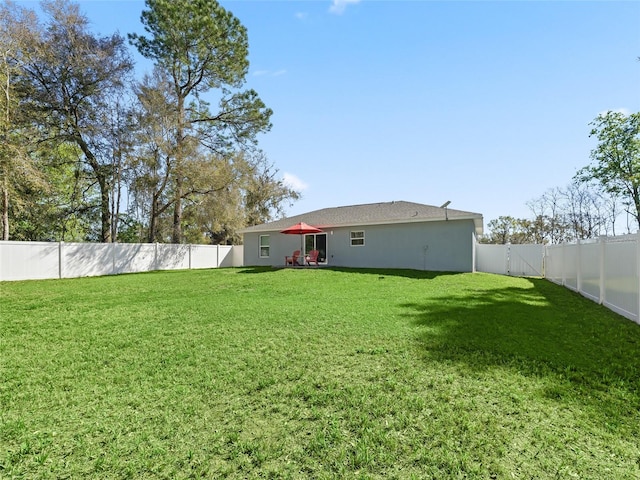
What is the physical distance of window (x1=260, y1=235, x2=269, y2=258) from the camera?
19.6 m

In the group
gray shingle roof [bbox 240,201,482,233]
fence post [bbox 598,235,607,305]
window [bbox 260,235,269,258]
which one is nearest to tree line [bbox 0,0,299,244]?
window [bbox 260,235,269,258]

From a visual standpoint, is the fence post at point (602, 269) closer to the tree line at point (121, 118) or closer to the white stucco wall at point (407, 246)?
the white stucco wall at point (407, 246)

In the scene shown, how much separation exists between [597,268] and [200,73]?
72.8ft

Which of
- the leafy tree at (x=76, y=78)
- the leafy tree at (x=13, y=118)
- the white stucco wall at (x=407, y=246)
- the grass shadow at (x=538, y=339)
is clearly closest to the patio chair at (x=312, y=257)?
the white stucco wall at (x=407, y=246)

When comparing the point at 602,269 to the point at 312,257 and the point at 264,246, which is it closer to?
the point at 312,257

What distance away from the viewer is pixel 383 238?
620 inches

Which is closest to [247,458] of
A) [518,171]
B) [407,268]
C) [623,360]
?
[623,360]

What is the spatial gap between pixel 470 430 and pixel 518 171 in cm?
2195

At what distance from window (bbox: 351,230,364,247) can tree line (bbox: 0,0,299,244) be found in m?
8.89

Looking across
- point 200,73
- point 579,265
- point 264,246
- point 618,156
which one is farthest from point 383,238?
point 618,156

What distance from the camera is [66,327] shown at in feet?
18.2

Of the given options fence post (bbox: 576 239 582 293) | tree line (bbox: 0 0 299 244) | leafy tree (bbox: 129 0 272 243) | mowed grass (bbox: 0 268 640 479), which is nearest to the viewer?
mowed grass (bbox: 0 268 640 479)

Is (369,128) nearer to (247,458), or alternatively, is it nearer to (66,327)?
(66,327)

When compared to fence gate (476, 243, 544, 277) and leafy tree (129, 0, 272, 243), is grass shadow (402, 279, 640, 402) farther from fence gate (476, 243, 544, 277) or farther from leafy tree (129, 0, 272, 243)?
leafy tree (129, 0, 272, 243)
